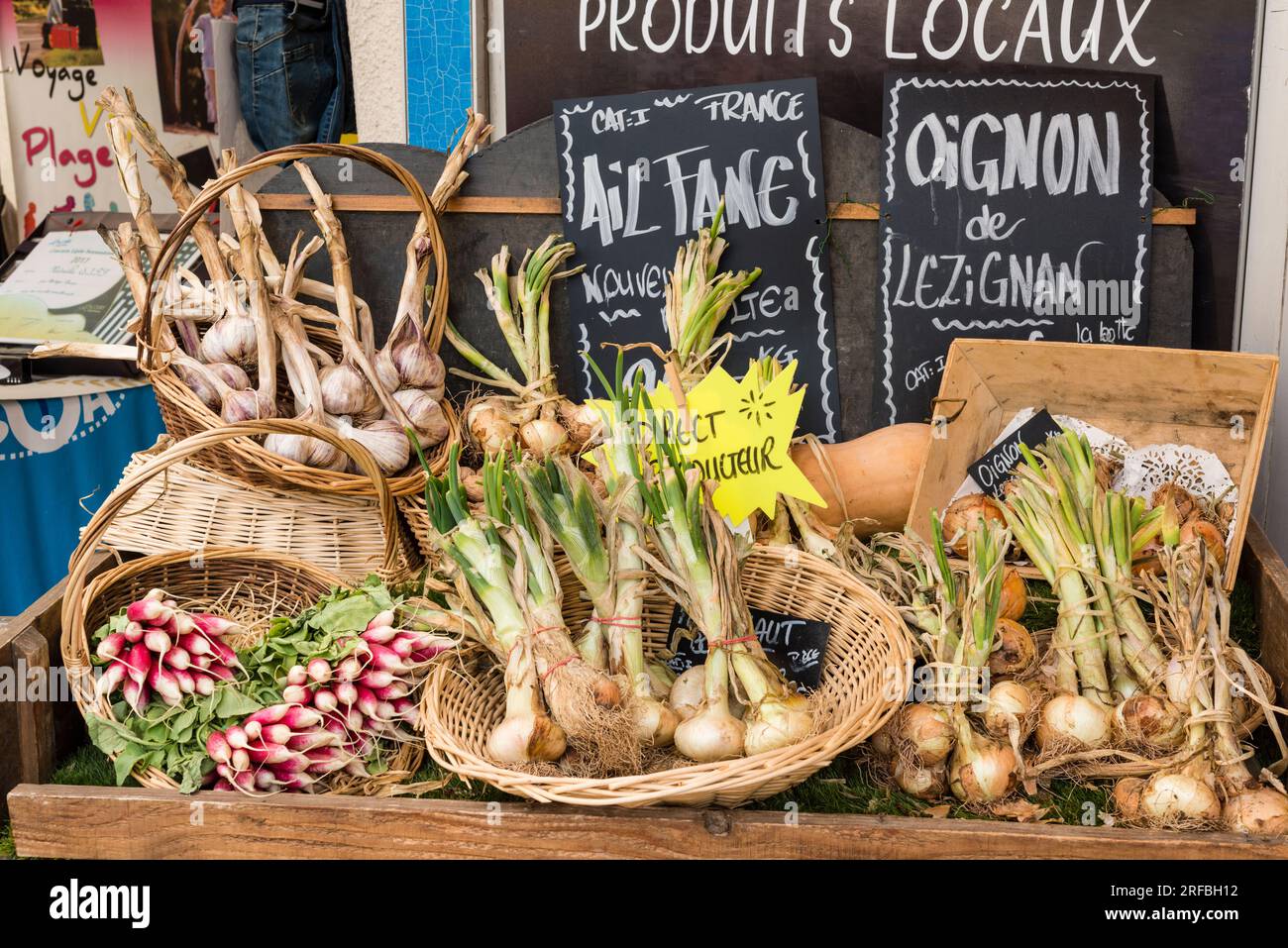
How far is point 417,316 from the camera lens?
236cm

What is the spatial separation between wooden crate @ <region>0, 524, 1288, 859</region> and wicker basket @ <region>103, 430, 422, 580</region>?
1.93 feet

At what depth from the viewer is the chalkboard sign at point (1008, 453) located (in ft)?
7.75

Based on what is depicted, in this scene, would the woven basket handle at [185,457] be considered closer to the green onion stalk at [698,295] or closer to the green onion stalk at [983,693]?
the green onion stalk at [698,295]

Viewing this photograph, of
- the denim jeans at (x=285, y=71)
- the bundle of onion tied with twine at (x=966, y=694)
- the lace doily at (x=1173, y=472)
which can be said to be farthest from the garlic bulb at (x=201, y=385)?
the denim jeans at (x=285, y=71)

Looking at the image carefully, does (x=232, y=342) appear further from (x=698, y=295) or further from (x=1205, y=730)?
(x=1205, y=730)

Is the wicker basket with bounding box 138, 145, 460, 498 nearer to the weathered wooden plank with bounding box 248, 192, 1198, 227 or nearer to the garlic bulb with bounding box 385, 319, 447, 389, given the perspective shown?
the garlic bulb with bounding box 385, 319, 447, 389


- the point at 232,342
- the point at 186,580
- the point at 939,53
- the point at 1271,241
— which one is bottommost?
the point at 186,580

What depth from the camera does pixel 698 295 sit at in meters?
2.47

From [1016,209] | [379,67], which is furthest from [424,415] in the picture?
[1016,209]

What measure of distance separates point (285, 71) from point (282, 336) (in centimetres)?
228

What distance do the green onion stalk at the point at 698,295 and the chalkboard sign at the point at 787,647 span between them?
0.72 meters

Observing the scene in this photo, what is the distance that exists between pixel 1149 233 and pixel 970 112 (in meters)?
0.51

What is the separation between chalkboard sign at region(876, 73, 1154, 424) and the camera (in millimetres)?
2492

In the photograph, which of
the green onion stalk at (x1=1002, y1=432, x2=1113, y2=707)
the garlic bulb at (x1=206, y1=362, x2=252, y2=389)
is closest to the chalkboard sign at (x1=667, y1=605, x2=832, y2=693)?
the green onion stalk at (x1=1002, y1=432, x2=1113, y2=707)
